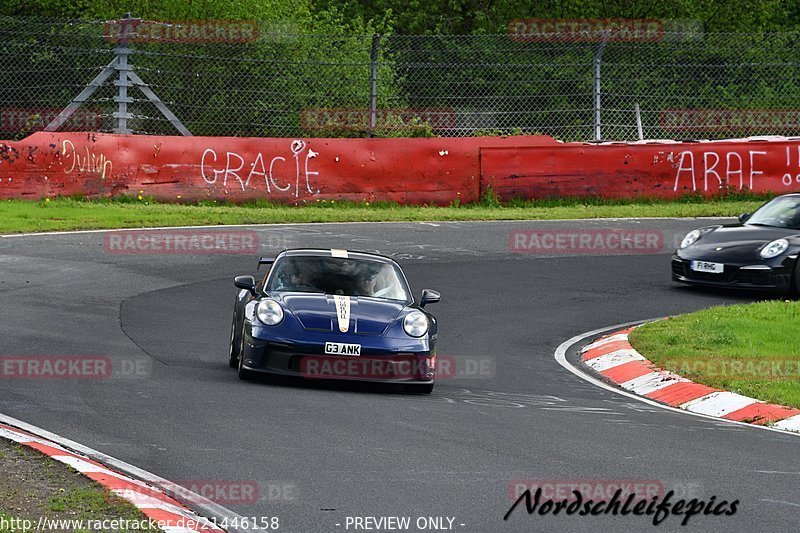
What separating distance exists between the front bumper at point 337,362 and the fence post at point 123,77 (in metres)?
13.3

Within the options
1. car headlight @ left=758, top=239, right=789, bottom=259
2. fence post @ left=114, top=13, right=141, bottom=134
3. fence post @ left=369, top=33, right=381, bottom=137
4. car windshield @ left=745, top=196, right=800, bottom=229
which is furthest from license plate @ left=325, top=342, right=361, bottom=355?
fence post @ left=369, top=33, right=381, bottom=137

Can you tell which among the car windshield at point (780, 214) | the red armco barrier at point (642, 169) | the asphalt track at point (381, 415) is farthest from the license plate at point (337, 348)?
the red armco barrier at point (642, 169)

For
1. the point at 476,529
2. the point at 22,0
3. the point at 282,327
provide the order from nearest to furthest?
the point at 476,529, the point at 282,327, the point at 22,0

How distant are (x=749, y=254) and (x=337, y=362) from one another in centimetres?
755

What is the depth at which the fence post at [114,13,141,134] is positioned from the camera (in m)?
22.9

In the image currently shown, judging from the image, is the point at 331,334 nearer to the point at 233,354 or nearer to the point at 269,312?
the point at 269,312

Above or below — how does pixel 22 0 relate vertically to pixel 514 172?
above

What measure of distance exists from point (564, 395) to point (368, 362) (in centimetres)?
164

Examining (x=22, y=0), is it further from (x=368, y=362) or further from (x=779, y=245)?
(x=368, y=362)

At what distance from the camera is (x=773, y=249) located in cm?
1606

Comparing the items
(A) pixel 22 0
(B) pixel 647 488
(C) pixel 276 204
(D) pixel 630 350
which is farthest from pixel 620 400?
(A) pixel 22 0

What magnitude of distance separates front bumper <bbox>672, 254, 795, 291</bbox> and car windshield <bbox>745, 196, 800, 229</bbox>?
3.05ft

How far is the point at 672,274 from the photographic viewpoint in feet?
56.1

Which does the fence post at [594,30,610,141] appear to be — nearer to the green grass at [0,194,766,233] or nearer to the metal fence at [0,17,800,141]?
the metal fence at [0,17,800,141]
